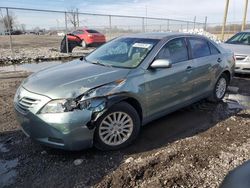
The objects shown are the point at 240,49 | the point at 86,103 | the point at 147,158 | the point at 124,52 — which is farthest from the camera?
the point at 240,49

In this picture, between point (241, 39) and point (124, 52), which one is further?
point (241, 39)

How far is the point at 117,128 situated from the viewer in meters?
4.01

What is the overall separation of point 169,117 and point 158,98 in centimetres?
109

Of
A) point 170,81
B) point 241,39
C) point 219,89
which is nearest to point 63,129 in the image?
point 170,81

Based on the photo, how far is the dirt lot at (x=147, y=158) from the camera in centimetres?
332

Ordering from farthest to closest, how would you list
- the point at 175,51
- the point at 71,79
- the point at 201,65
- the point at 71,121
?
the point at 201,65 → the point at 175,51 → the point at 71,79 → the point at 71,121

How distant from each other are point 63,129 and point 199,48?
3341mm

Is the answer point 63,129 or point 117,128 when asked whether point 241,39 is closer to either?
point 117,128

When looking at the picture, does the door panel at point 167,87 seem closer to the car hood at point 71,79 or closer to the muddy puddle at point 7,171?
the car hood at point 71,79

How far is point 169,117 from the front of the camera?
17.9ft

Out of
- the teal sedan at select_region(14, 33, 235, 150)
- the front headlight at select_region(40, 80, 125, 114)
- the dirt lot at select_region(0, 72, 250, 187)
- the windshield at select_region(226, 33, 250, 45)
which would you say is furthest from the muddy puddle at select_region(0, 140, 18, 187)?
the windshield at select_region(226, 33, 250, 45)

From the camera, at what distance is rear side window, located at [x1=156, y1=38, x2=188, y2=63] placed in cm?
470

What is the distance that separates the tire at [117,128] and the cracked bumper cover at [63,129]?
173 mm

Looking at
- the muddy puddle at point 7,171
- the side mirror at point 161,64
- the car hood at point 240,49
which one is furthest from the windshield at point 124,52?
the car hood at point 240,49
